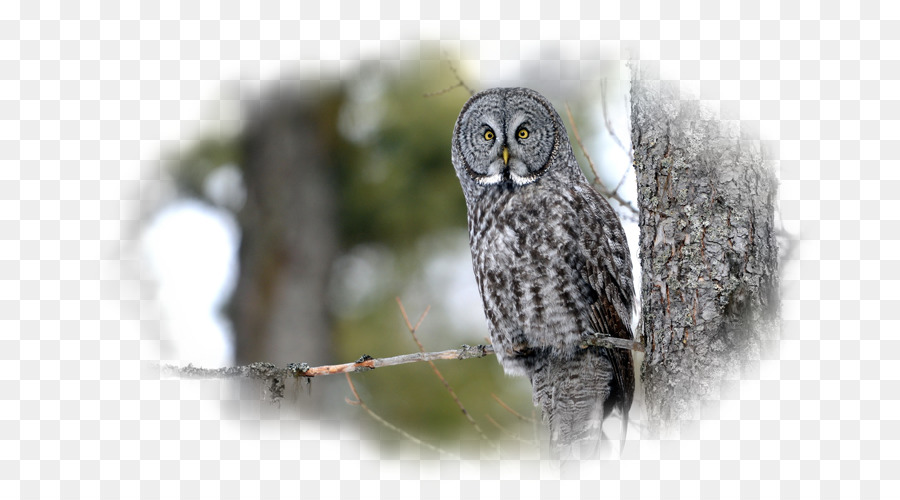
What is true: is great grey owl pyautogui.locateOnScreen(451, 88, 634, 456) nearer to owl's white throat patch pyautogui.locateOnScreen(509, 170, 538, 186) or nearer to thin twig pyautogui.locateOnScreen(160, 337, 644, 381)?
owl's white throat patch pyautogui.locateOnScreen(509, 170, 538, 186)

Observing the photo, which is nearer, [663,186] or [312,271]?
[663,186]

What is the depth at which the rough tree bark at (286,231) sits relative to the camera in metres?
6.96

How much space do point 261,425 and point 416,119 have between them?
4536mm

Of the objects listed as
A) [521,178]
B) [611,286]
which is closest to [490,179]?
[521,178]

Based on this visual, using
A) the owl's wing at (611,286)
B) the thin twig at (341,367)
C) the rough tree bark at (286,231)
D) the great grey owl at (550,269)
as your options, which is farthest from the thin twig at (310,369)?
the rough tree bark at (286,231)

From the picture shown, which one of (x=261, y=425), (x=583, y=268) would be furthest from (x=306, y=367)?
(x=583, y=268)

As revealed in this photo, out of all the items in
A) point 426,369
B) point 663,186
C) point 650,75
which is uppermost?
point 650,75

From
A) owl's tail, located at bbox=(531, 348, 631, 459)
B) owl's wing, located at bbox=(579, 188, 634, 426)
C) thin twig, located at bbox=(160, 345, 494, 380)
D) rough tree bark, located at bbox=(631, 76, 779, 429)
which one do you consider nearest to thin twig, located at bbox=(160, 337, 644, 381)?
thin twig, located at bbox=(160, 345, 494, 380)

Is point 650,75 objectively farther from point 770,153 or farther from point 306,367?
point 306,367

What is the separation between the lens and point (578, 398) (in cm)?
293

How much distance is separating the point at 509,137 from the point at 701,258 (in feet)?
4.05

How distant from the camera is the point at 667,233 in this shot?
2.18 metres

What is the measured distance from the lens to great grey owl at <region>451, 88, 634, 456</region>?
2.81m

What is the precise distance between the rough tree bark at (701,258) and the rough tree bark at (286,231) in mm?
5059
